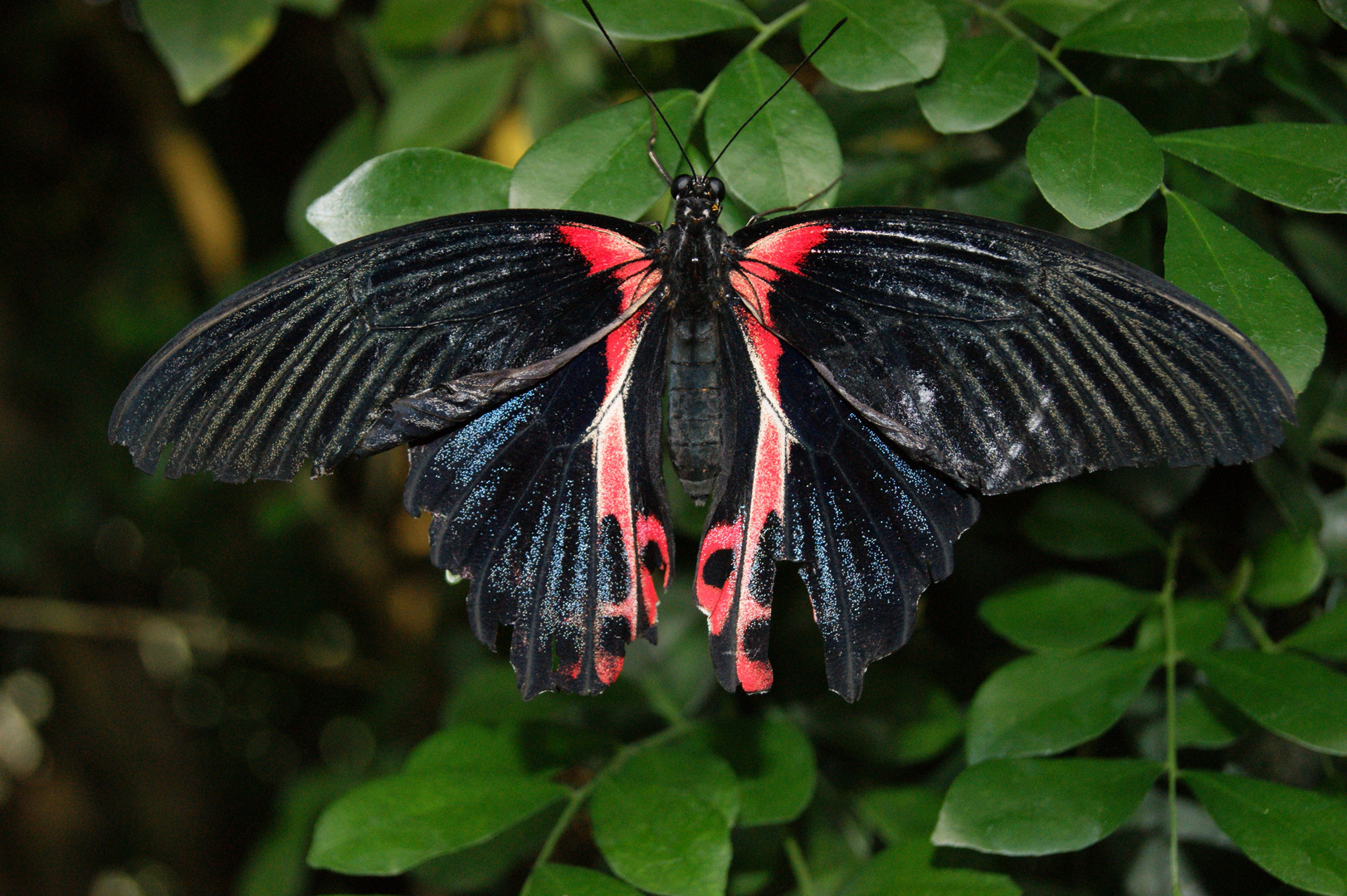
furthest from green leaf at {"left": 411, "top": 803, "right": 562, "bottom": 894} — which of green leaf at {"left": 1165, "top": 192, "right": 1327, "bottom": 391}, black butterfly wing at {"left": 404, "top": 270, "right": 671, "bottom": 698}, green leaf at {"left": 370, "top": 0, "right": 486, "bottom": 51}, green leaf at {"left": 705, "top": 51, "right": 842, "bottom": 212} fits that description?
green leaf at {"left": 370, "top": 0, "right": 486, "bottom": 51}

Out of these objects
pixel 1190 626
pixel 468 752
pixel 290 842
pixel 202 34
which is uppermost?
pixel 202 34

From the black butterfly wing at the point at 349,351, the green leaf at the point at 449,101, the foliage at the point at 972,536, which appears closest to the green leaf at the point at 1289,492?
the foliage at the point at 972,536

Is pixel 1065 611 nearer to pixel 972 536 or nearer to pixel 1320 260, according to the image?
pixel 972 536

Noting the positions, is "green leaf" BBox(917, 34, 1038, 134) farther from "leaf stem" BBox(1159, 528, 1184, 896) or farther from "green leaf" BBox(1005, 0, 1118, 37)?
"leaf stem" BBox(1159, 528, 1184, 896)

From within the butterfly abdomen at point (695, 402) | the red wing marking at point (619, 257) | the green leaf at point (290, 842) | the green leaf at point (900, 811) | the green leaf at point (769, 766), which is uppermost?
the red wing marking at point (619, 257)

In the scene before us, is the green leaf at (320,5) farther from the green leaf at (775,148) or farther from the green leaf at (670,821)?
the green leaf at (670,821)

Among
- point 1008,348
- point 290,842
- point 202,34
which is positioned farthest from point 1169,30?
point 290,842
